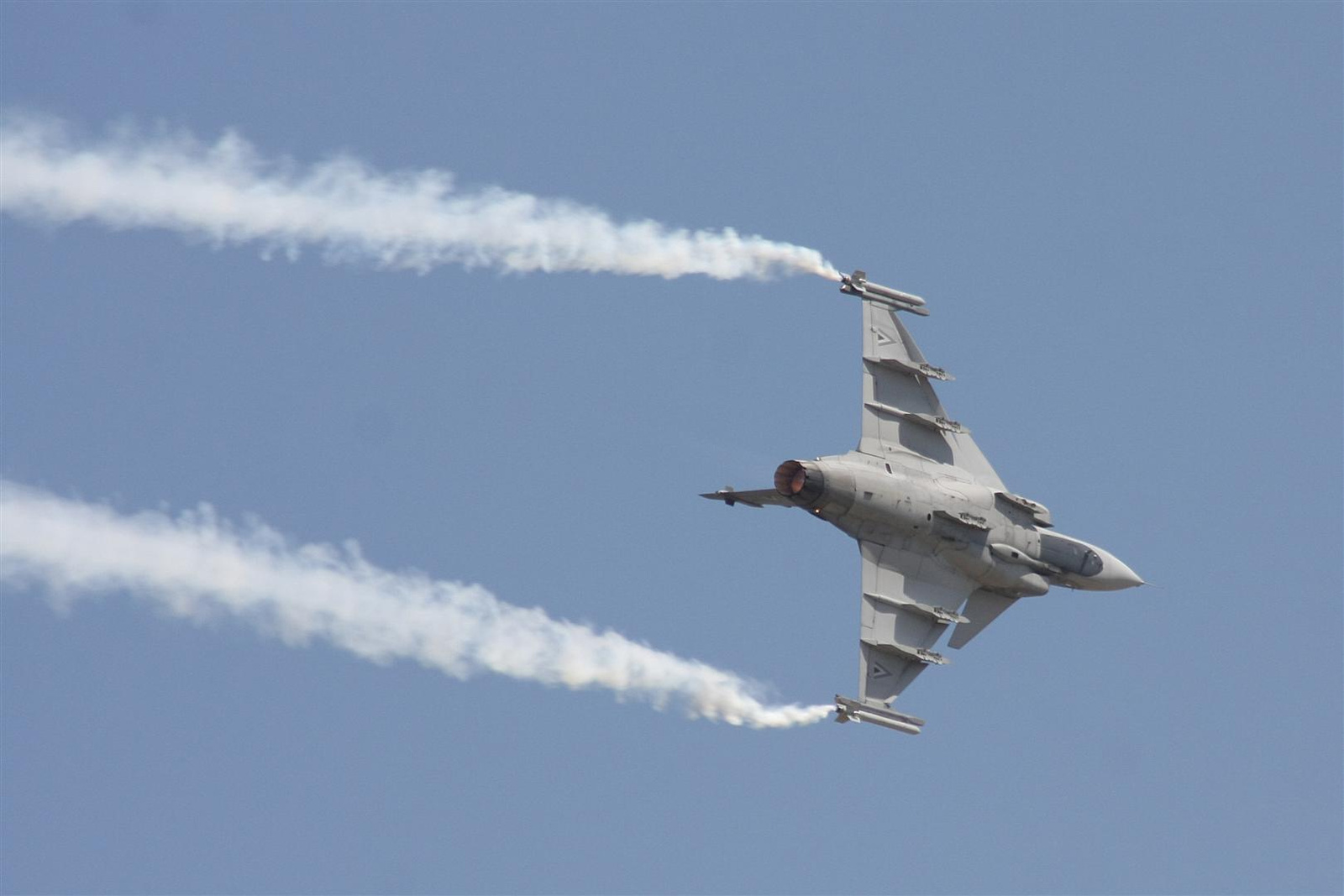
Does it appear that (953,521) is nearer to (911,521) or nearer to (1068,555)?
(911,521)

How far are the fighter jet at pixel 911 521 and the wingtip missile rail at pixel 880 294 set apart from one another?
2 cm

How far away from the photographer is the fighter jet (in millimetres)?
47219

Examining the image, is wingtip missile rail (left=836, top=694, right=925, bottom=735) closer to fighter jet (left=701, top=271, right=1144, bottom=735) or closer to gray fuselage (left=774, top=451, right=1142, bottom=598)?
fighter jet (left=701, top=271, right=1144, bottom=735)

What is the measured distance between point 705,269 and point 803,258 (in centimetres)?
212

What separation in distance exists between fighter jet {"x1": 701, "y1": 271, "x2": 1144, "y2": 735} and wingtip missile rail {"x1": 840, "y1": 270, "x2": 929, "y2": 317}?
0.06ft

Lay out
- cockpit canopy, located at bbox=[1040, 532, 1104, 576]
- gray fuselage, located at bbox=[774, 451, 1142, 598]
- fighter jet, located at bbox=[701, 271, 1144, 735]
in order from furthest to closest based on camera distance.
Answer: cockpit canopy, located at bbox=[1040, 532, 1104, 576] < fighter jet, located at bbox=[701, 271, 1144, 735] < gray fuselage, located at bbox=[774, 451, 1142, 598]

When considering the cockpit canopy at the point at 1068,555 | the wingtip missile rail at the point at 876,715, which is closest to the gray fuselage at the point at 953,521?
the cockpit canopy at the point at 1068,555

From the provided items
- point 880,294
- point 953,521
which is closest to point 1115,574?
point 953,521

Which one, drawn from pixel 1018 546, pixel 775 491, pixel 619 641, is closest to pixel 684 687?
pixel 619 641

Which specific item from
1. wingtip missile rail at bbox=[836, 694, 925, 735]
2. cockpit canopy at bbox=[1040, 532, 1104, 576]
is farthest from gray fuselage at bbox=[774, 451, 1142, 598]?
wingtip missile rail at bbox=[836, 694, 925, 735]

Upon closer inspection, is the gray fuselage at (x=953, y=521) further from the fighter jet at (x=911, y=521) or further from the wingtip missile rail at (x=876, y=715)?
the wingtip missile rail at (x=876, y=715)

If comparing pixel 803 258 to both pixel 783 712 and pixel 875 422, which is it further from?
pixel 783 712

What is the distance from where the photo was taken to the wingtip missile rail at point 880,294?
4950 centimetres

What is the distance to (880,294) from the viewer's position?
4975 centimetres
